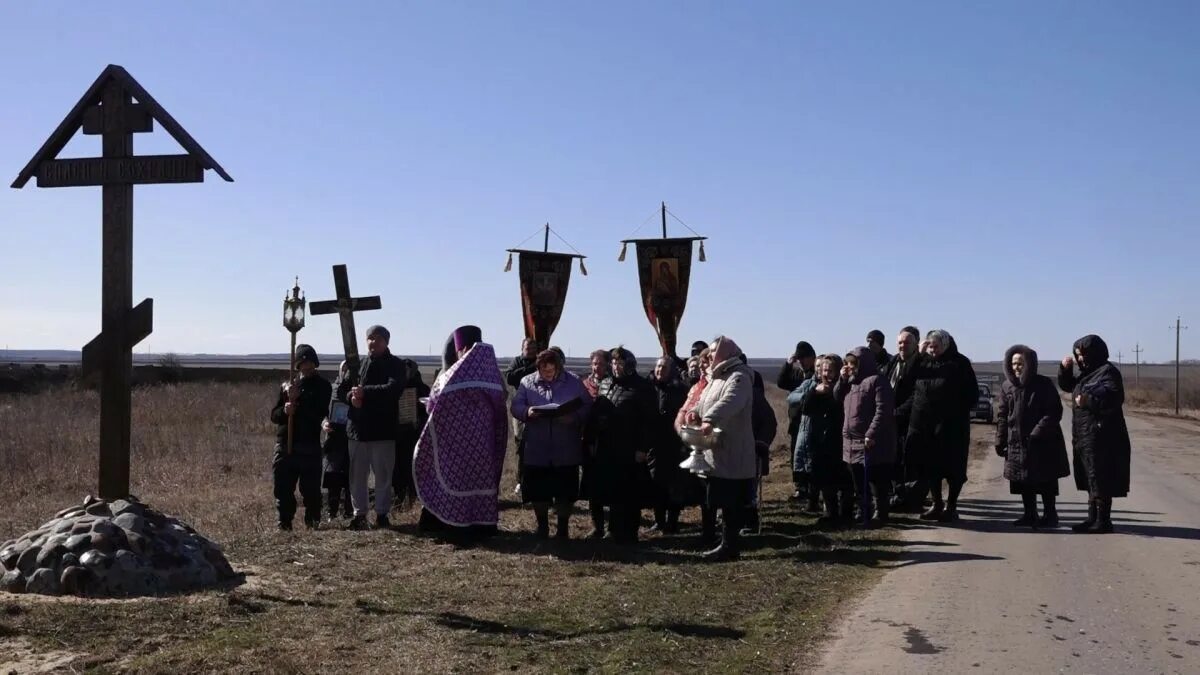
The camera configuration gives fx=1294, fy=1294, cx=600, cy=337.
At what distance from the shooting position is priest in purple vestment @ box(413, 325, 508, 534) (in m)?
10.3

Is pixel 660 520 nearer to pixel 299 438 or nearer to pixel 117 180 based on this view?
pixel 299 438

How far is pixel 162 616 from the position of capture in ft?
22.6

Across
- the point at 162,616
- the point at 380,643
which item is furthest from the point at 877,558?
the point at 162,616

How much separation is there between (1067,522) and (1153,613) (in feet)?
15.6

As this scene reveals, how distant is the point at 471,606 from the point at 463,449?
9.53 feet

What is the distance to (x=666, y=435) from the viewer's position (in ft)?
36.4

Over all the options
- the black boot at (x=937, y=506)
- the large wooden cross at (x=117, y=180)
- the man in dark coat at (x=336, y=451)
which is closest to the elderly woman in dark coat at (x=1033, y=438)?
the black boot at (x=937, y=506)

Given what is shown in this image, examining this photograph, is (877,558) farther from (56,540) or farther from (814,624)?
(56,540)

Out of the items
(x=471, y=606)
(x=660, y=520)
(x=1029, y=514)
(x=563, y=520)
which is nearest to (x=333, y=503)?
(x=563, y=520)

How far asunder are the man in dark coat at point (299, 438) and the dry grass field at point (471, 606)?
0.44m

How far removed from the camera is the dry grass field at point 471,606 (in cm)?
627

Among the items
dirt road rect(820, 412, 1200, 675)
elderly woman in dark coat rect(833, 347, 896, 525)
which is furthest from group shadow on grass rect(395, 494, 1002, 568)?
elderly woman in dark coat rect(833, 347, 896, 525)

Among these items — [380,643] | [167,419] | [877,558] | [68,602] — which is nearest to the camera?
[380,643]

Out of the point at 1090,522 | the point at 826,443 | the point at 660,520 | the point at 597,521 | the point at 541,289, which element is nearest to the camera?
the point at 597,521
